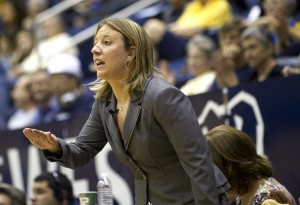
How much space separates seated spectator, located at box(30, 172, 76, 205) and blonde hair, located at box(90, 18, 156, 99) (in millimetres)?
1967

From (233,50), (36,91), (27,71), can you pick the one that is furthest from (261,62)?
(27,71)

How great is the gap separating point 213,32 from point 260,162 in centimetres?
450

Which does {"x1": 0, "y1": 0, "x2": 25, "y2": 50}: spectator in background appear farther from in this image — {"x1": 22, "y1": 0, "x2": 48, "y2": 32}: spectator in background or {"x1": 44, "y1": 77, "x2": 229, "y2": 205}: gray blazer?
{"x1": 44, "y1": 77, "x2": 229, "y2": 205}: gray blazer

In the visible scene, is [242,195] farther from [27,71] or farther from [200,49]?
[27,71]

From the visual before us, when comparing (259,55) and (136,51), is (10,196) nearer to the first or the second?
(259,55)

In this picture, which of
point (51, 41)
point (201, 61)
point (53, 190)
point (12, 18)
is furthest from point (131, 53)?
point (12, 18)

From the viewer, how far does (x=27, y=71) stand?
10391mm

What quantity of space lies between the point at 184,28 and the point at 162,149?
5.56m

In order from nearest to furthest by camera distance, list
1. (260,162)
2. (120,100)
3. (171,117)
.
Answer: (171,117) → (120,100) → (260,162)

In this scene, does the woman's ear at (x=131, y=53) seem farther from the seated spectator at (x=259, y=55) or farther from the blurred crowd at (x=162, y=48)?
the seated spectator at (x=259, y=55)

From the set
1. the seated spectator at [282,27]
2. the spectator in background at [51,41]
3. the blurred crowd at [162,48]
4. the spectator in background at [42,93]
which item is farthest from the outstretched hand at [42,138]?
the spectator in background at [51,41]

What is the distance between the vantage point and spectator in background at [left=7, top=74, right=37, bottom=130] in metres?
8.91

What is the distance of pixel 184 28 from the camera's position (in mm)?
9367

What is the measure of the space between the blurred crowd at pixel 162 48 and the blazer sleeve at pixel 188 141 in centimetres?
261
